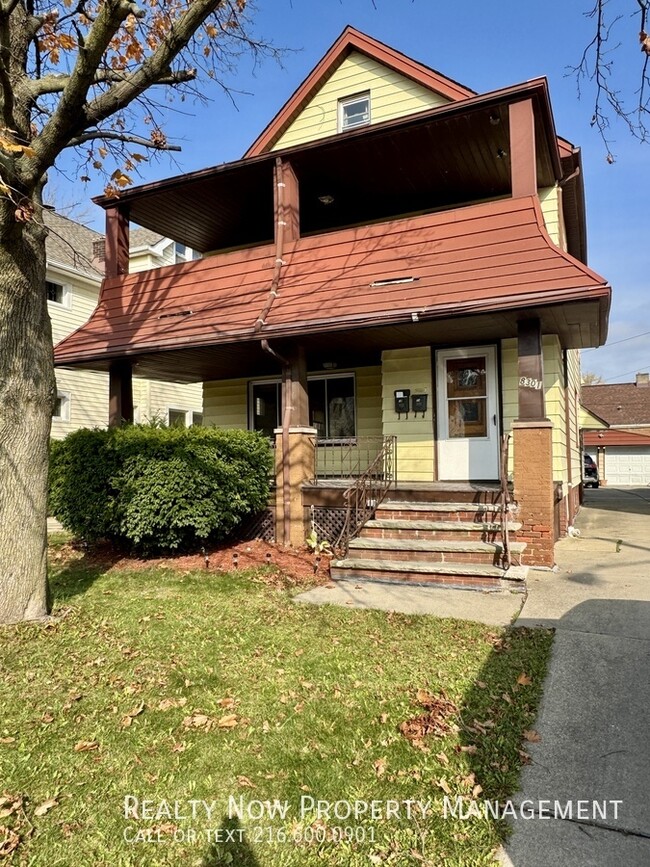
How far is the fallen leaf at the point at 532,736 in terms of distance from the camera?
319cm

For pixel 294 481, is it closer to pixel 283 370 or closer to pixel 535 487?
pixel 283 370

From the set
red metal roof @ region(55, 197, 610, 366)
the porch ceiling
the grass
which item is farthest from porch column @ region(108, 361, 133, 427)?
the grass

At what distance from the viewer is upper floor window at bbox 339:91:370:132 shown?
1137cm

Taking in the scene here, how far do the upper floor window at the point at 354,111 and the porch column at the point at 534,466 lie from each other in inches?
287

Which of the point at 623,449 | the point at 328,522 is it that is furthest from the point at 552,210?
the point at 623,449

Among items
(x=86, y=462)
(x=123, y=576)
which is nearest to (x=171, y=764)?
(x=123, y=576)

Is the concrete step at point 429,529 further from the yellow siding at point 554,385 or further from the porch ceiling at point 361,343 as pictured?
the porch ceiling at point 361,343

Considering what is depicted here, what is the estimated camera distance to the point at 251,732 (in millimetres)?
3318

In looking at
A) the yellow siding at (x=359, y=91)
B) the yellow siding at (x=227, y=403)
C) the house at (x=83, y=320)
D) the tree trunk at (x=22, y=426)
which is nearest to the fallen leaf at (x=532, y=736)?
the tree trunk at (x=22, y=426)

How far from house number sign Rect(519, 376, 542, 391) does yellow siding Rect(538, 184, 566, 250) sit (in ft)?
12.7

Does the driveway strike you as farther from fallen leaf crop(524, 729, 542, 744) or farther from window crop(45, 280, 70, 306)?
window crop(45, 280, 70, 306)

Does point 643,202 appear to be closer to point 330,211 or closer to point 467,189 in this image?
point 467,189

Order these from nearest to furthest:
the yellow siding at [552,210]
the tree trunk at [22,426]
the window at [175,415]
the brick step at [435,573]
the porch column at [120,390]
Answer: the tree trunk at [22,426] < the brick step at [435,573] < the yellow siding at [552,210] < the porch column at [120,390] < the window at [175,415]

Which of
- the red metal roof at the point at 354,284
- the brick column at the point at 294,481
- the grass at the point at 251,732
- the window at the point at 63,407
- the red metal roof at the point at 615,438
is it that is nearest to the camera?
the grass at the point at 251,732
